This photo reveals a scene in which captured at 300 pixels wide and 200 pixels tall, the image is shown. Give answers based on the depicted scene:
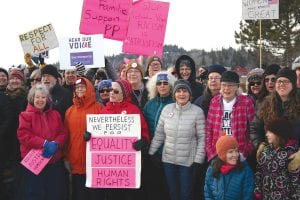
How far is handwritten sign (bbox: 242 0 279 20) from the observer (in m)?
12.2

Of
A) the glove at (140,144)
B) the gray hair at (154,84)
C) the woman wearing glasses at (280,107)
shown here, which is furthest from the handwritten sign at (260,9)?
the glove at (140,144)

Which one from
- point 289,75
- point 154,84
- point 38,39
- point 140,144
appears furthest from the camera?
point 38,39

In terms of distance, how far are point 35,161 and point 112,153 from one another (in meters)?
1.03

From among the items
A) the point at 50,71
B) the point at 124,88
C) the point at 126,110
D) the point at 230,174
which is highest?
the point at 50,71

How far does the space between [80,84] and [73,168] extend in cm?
116

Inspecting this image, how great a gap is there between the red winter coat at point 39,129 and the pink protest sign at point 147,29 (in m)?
3.02

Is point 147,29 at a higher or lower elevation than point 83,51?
higher

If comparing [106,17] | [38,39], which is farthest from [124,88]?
[38,39]

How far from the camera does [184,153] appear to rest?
636 centimetres

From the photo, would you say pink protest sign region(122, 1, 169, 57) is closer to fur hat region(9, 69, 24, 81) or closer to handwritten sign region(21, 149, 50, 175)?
fur hat region(9, 69, 24, 81)

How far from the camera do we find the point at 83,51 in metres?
8.59

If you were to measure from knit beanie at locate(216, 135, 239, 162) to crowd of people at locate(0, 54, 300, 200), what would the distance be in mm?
12

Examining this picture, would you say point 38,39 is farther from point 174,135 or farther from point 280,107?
point 280,107

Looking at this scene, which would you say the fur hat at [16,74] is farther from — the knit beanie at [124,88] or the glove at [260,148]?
the glove at [260,148]
